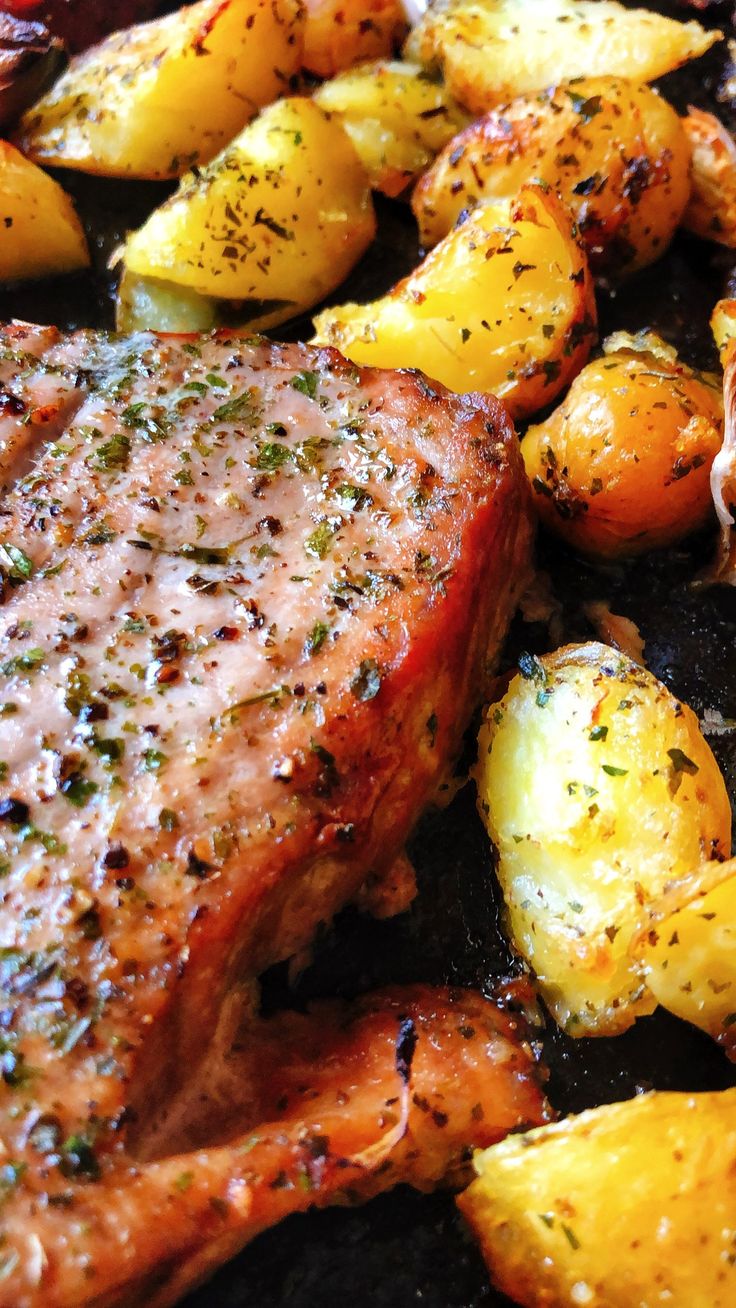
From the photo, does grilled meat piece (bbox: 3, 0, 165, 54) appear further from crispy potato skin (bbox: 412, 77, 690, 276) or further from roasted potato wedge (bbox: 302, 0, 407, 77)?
crispy potato skin (bbox: 412, 77, 690, 276)

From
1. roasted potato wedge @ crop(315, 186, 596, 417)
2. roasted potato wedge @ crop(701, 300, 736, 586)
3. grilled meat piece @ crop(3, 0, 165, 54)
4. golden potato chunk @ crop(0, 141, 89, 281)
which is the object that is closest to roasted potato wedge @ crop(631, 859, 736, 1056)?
roasted potato wedge @ crop(701, 300, 736, 586)

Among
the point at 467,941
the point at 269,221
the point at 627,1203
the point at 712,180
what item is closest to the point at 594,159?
the point at 712,180

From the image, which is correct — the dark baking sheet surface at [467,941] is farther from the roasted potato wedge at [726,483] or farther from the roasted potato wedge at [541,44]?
the roasted potato wedge at [541,44]

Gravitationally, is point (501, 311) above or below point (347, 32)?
A: below

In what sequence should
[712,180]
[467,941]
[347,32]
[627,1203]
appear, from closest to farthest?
[627,1203] → [467,941] → [712,180] → [347,32]

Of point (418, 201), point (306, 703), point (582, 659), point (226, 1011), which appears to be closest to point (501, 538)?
point (582, 659)

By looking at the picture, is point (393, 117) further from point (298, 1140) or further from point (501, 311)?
point (298, 1140)

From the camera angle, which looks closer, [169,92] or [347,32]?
[169,92]
